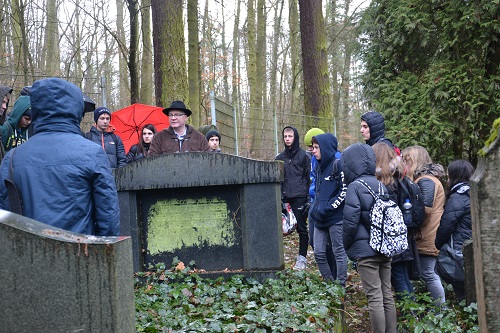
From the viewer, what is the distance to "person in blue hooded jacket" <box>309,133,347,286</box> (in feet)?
23.8

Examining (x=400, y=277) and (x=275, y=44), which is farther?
(x=275, y=44)

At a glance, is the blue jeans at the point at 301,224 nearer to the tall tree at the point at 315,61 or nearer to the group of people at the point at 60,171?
the group of people at the point at 60,171

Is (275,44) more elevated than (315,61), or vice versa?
(275,44)

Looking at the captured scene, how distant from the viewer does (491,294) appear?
2.99 metres

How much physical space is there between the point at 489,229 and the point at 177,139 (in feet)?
17.1

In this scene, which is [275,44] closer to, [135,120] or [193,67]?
[193,67]

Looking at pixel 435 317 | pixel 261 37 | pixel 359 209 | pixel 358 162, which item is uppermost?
pixel 261 37

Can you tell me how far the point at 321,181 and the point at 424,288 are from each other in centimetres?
177

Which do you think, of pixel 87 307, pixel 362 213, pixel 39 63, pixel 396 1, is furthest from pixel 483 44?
pixel 39 63

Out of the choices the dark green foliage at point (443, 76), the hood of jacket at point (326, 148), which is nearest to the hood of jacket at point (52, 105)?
the hood of jacket at point (326, 148)

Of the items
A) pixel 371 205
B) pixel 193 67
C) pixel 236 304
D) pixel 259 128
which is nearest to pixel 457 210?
pixel 371 205

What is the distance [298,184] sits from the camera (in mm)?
9156

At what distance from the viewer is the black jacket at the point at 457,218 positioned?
20.3ft

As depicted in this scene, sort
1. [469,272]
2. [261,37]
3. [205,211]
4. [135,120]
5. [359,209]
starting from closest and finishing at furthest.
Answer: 1. [359,209]
2. [469,272]
3. [205,211]
4. [135,120]
5. [261,37]
